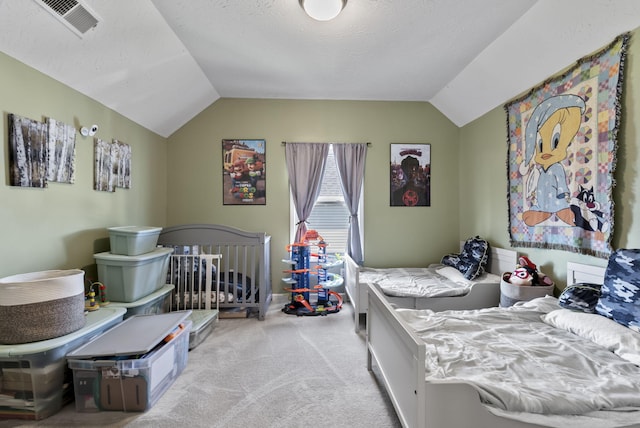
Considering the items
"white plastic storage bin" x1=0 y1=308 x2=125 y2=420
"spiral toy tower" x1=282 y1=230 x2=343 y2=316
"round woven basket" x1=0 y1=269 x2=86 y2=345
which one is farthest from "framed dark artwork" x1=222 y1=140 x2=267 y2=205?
"white plastic storage bin" x1=0 y1=308 x2=125 y2=420

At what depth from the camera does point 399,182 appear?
148 inches

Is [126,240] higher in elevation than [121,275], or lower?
higher

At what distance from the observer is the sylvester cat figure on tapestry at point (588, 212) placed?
191 centimetres

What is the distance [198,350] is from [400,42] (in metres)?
3.05

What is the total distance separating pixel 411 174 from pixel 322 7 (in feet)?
7.79

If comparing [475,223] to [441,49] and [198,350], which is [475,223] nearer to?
[441,49]

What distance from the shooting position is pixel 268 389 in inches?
72.8

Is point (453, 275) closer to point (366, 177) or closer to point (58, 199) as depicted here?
point (366, 177)

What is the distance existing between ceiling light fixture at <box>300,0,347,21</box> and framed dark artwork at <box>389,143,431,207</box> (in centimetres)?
209

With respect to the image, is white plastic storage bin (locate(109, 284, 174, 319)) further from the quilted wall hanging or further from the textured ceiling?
the quilted wall hanging

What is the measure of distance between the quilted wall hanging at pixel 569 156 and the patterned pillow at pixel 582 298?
0.85 feet

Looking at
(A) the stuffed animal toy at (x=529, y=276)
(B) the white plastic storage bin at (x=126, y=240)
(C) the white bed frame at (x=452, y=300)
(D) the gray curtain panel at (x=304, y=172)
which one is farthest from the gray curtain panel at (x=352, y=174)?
(B) the white plastic storage bin at (x=126, y=240)

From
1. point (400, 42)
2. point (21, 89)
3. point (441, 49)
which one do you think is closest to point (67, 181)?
point (21, 89)

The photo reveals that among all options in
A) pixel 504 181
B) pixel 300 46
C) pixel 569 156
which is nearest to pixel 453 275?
pixel 504 181
